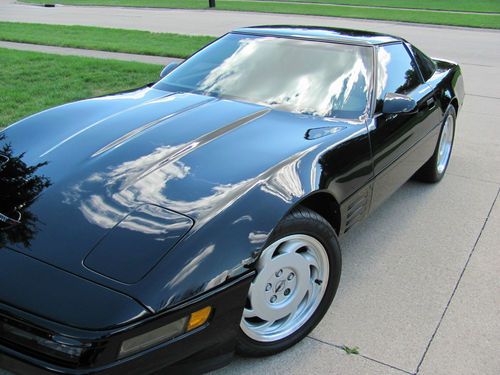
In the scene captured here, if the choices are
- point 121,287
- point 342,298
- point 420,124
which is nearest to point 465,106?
point 420,124

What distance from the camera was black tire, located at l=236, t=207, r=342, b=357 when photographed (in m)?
2.16

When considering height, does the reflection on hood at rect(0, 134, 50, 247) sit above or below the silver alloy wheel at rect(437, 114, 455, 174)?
above

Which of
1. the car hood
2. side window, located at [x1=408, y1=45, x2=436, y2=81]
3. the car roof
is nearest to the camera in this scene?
the car hood

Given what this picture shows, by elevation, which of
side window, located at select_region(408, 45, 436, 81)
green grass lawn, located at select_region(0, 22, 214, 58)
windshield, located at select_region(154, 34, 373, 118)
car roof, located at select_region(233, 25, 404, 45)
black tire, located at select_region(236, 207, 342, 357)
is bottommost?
green grass lawn, located at select_region(0, 22, 214, 58)

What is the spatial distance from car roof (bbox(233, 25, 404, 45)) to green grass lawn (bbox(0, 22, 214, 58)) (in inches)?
252

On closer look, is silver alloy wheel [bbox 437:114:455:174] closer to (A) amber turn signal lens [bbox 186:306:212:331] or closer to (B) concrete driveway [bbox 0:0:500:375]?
(B) concrete driveway [bbox 0:0:500:375]

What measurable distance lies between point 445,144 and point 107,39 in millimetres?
9670

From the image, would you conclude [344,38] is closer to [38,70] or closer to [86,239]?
[86,239]

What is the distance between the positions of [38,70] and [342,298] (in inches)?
280

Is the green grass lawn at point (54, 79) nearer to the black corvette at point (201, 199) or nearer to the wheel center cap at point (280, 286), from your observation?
the black corvette at point (201, 199)

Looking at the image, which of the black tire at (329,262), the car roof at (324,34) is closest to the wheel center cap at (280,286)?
the black tire at (329,262)

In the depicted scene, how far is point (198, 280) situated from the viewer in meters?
1.81

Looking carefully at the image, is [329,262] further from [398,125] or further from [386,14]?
[386,14]

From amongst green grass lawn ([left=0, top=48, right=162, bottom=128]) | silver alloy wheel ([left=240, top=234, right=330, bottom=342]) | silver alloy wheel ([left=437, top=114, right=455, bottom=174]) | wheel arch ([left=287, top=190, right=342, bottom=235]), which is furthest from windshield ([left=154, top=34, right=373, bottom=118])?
green grass lawn ([left=0, top=48, right=162, bottom=128])
